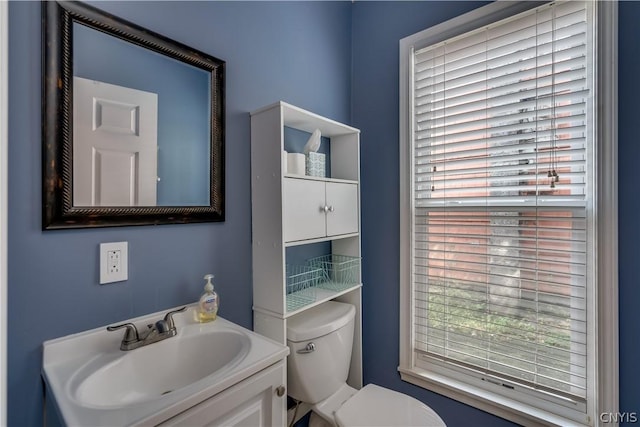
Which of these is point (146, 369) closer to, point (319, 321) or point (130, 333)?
point (130, 333)

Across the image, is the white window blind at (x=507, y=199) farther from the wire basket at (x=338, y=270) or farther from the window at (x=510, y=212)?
the wire basket at (x=338, y=270)

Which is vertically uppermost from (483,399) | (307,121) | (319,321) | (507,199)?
(307,121)

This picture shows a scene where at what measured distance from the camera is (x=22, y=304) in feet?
2.58

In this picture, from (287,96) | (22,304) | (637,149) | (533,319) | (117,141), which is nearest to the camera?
(22,304)

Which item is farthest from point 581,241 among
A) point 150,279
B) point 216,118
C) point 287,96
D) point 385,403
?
point 150,279

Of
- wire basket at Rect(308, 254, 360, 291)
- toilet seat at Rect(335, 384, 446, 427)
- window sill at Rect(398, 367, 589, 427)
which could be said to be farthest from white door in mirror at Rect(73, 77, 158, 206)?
window sill at Rect(398, 367, 589, 427)

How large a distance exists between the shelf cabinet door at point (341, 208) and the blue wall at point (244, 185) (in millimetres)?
222

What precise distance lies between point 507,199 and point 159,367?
1527mm

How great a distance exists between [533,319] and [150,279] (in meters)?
1.56

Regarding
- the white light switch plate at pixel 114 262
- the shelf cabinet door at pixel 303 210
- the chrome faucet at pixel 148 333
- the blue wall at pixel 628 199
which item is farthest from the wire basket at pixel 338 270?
the blue wall at pixel 628 199

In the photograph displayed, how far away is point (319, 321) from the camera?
1354 mm

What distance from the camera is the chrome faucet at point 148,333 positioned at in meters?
0.92

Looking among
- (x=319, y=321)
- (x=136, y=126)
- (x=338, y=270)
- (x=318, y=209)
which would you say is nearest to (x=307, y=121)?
(x=318, y=209)

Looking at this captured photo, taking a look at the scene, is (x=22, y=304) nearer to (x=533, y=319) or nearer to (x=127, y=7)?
(x=127, y=7)
